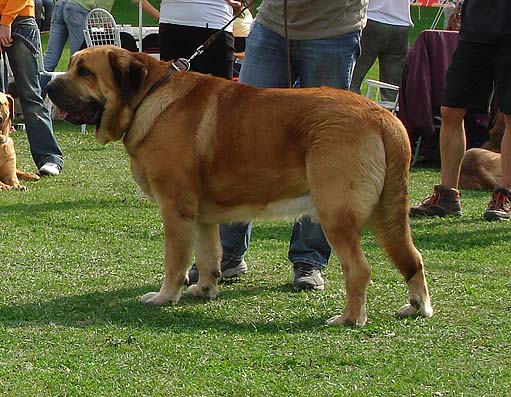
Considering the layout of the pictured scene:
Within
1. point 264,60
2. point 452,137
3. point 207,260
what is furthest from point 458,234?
point 207,260

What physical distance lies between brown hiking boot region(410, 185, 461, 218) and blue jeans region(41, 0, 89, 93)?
697 cm

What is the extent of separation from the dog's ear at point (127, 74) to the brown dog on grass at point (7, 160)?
4013mm

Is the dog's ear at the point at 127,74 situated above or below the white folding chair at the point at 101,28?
above

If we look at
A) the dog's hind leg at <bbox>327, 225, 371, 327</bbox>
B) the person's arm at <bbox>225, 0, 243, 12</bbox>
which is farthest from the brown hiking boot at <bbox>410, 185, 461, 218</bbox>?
the dog's hind leg at <bbox>327, 225, 371, 327</bbox>

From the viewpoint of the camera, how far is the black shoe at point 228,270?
18.3 feet

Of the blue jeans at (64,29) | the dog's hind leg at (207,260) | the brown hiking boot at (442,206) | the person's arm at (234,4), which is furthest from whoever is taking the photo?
the blue jeans at (64,29)

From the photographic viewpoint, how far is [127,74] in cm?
489

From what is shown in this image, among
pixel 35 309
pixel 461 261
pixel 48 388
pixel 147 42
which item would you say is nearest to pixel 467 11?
pixel 461 261

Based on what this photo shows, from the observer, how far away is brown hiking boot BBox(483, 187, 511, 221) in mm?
7578

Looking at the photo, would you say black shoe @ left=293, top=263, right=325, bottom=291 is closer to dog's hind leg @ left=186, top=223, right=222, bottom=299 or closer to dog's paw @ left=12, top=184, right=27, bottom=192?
dog's hind leg @ left=186, top=223, right=222, bottom=299

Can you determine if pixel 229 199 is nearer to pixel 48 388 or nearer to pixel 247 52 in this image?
pixel 247 52

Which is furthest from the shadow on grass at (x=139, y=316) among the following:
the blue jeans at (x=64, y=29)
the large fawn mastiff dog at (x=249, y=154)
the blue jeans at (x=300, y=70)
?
the blue jeans at (x=64, y=29)

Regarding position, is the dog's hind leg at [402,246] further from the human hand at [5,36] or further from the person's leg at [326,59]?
the human hand at [5,36]

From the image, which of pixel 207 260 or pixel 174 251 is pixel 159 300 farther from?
pixel 207 260
